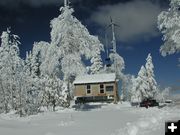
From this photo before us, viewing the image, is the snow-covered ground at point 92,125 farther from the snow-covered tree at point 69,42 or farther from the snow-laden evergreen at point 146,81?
the snow-laden evergreen at point 146,81

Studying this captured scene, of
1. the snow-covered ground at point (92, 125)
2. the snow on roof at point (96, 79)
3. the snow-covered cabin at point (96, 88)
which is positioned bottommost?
the snow-covered ground at point (92, 125)

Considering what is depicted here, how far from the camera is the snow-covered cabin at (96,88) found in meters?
55.6

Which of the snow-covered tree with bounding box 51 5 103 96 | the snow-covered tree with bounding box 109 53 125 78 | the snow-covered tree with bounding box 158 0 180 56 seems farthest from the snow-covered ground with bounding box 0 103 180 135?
the snow-covered tree with bounding box 109 53 125 78

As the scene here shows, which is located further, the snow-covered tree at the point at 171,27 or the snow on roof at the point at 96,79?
the snow on roof at the point at 96,79

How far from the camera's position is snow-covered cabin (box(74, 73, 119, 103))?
5559 centimetres

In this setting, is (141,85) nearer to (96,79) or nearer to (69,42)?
(96,79)

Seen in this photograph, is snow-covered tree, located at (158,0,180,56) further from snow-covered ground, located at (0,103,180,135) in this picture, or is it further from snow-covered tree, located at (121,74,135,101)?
snow-covered tree, located at (121,74,135,101)

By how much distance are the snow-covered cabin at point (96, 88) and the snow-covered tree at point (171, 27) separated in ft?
68.5

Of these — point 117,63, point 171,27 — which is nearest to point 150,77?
point 117,63

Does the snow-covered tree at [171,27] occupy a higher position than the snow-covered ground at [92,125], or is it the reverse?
the snow-covered tree at [171,27]

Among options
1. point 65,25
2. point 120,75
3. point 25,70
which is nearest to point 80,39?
point 65,25

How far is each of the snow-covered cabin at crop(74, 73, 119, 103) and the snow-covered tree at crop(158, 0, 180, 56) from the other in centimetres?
2087

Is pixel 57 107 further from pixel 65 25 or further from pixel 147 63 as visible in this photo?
pixel 147 63

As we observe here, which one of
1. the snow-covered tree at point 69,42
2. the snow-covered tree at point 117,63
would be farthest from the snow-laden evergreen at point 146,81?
the snow-covered tree at point 69,42
